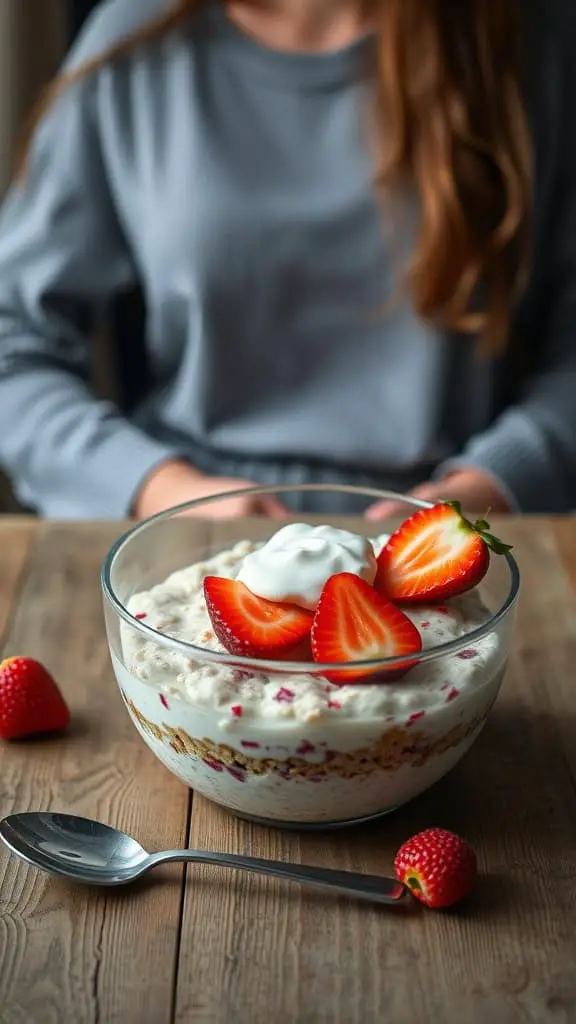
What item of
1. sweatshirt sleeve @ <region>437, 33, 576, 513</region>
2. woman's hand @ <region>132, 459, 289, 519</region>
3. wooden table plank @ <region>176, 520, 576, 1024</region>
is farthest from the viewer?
sweatshirt sleeve @ <region>437, 33, 576, 513</region>

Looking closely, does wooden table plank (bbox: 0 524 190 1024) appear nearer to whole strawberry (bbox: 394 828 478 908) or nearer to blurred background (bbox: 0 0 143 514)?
whole strawberry (bbox: 394 828 478 908)

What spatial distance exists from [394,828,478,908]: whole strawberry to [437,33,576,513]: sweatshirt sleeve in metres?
0.84

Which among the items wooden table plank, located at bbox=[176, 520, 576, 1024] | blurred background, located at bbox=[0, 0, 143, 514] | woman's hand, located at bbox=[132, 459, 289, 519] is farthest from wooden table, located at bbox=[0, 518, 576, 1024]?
blurred background, located at bbox=[0, 0, 143, 514]

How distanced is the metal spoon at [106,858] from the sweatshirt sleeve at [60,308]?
0.77m

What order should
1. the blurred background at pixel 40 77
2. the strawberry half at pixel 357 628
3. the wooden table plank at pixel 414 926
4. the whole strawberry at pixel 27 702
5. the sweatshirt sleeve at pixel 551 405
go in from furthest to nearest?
the blurred background at pixel 40 77, the sweatshirt sleeve at pixel 551 405, the whole strawberry at pixel 27 702, the strawberry half at pixel 357 628, the wooden table plank at pixel 414 926

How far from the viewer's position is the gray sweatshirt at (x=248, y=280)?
1.53 meters

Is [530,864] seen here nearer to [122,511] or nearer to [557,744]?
[557,744]

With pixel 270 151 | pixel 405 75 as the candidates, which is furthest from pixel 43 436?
pixel 405 75

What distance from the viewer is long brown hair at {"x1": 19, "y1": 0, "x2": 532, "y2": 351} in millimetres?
1470

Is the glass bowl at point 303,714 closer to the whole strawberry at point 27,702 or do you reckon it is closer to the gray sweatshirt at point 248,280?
the whole strawberry at point 27,702

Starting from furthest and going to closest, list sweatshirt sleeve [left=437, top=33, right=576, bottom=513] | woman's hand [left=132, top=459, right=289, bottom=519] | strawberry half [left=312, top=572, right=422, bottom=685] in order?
sweatshirt sleeve [left=437, top=33, right=576, bottom=513] < woman's hand [left=132, top=459, right=289, bottom=519] < strawberry half [left=312, top=572, right=422, bottom=685]

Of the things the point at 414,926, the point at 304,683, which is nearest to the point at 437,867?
the point at 414,926

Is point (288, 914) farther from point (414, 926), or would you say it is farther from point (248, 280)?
point (248, 280)

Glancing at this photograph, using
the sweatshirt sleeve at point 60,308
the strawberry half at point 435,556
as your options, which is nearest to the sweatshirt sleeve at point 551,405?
the sweatshirt sleeve at point 60,308
